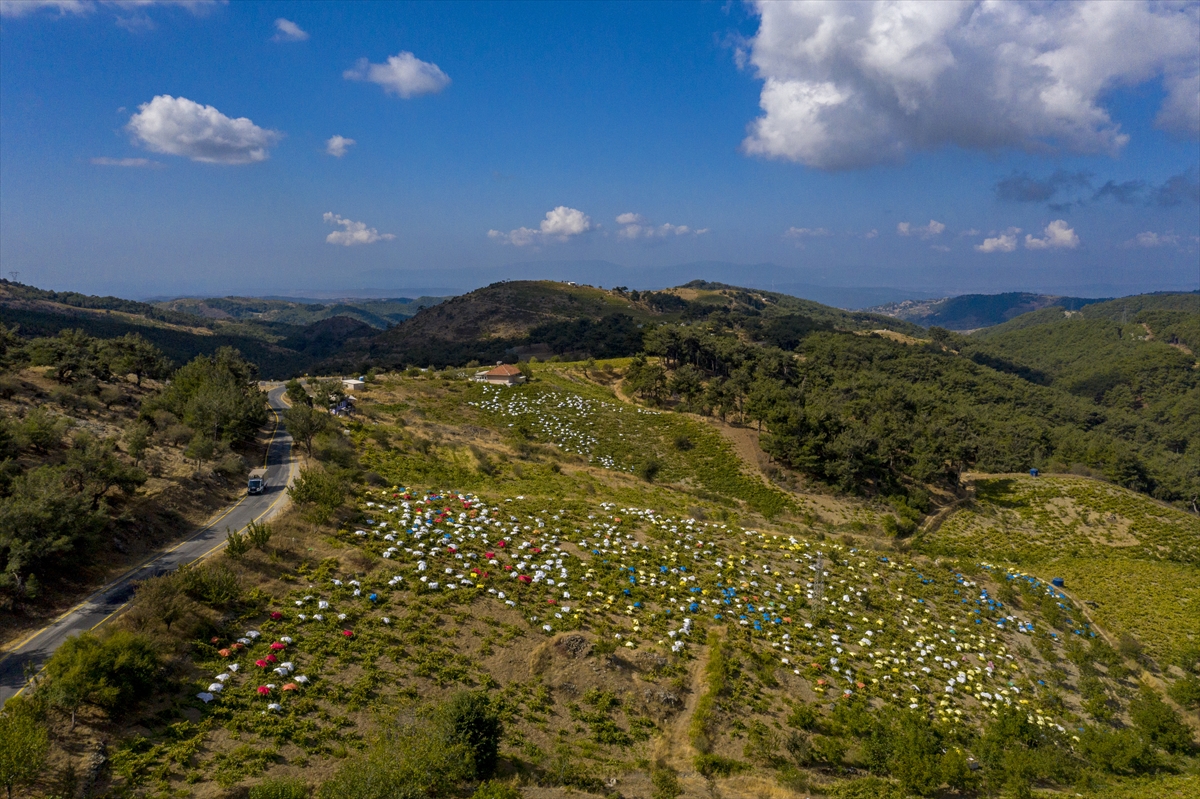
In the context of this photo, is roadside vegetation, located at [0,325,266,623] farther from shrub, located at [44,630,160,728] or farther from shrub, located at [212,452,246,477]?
shrub, located at [44,630,160,728]

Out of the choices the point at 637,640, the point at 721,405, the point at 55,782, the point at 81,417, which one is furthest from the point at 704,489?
the point at 81,417

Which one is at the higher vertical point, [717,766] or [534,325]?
[534,325]

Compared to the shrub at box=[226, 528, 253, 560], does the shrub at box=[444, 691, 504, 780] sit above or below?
below

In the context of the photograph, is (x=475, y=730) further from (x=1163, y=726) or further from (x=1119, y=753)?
(x=1163, y=726)

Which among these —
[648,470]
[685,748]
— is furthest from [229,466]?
[648,470]

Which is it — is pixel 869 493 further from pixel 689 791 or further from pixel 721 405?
pixel 689 791

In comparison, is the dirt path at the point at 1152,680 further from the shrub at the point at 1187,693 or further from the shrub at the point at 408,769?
the shrub at the point at 408,769

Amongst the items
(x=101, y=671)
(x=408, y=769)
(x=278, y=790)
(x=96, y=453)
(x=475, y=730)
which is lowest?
(x=475, y=730)

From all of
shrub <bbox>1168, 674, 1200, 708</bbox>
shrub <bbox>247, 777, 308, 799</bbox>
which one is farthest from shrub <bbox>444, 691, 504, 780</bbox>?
shrub <bbox>1168, 674, 1200, 708</bbox>
